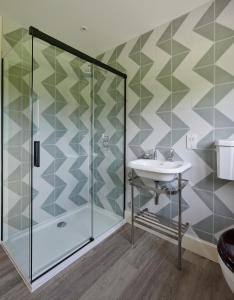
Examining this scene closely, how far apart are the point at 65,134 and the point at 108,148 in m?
0.63

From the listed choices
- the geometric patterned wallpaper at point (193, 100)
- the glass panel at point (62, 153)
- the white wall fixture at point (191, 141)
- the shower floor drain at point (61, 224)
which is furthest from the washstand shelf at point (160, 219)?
the shower floor drain at point (61, 224)

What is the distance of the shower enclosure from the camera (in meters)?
1.49

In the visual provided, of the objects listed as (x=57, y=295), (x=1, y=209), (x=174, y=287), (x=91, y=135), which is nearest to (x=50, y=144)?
(x=91, y=135)

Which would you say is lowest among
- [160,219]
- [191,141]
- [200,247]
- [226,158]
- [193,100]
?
[200,247]

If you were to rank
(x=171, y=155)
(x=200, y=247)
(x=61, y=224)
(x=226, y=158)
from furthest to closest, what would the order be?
(x=61, y=224), (x=171, y=155), (x=200, y=247), (x=226, y=158)

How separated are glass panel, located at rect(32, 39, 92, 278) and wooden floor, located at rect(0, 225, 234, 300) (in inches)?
11.1

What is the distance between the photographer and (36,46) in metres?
1.39

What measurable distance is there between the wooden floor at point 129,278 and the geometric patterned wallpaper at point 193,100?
35cm

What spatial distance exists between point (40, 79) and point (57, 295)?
2.10 meters

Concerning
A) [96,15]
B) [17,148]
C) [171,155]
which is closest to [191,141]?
[171,155]

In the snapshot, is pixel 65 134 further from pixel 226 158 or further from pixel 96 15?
pixel 226 158

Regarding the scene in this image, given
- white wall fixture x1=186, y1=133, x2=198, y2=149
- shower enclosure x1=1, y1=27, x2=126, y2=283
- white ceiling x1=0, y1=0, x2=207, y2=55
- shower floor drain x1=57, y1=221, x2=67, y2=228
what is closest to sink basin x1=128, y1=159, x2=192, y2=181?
white wall fixture x1=186, y1=133, x2=198, y2=149

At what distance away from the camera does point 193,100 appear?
1.62 metres

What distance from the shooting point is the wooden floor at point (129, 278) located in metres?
1.21
